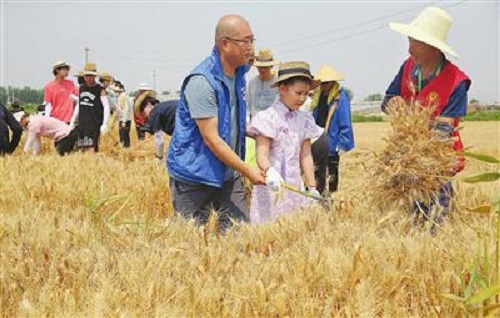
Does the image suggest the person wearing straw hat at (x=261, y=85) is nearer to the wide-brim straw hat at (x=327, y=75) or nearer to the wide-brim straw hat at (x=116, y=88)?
the wide-brim straw hat at (x=327, y=75)

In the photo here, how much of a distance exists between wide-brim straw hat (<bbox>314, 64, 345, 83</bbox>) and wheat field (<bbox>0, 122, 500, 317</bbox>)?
271cm

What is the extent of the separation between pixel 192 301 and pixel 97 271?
424 mm

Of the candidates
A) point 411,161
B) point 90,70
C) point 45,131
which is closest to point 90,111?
point 90,70

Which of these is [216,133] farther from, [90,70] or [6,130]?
[6,130]

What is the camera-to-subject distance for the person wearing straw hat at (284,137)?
3.74 metres

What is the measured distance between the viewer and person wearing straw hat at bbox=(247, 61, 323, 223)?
3742 millimetres

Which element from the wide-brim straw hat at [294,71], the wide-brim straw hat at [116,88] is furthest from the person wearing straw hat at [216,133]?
the wide-brim straw hat at [116,88]

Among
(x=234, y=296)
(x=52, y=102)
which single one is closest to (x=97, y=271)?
(x=234, y=296)

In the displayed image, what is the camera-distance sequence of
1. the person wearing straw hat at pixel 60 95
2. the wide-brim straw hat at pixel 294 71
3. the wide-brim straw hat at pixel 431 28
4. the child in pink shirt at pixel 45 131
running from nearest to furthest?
the wide-brim straw hat at pixel 431 28 → the wide-brim straw hat at pixel 294 71 → the child in pink shirt at pixel 45 131 → the person wearing straw hat at pixel 60 95

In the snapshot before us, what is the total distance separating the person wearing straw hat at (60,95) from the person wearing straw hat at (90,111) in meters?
0.66

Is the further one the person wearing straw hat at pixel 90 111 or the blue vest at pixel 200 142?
the person wearing straw hat at pixel 90 111

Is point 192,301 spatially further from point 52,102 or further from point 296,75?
point 52,102

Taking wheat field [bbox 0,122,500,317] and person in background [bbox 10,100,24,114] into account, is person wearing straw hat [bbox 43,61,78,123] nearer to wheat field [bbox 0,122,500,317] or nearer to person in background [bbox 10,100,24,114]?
A: person in background [bbox 10,100,24,114]

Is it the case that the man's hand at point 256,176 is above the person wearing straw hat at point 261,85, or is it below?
below
